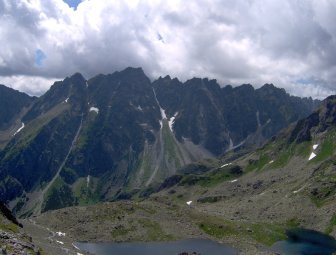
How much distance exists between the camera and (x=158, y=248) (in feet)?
550

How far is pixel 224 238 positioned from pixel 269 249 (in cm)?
1886

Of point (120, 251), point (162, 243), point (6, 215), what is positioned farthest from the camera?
point (162, 243)

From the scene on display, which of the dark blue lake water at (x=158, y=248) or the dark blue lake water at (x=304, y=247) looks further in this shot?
the dark blue lake water at (x=304, y=247)

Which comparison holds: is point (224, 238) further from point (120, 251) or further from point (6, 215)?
point (6, 215)

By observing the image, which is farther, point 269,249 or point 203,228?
point 203,228

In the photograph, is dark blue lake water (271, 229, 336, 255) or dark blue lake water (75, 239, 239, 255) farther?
dark blue lake water (271, 229, 336, 255)

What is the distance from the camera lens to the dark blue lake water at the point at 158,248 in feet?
529

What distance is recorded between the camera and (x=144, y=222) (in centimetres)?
19138

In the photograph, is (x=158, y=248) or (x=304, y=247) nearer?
(x=158, y=248)

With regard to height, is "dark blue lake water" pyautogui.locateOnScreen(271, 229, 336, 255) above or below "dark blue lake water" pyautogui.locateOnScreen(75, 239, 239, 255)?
above

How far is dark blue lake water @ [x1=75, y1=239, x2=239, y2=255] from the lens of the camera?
16125 centimetres

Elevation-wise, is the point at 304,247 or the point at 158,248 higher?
the point at 304,247

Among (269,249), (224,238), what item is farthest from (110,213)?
(269,249)

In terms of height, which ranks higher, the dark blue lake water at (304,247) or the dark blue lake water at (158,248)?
the dark blue lake water at (304,247)
